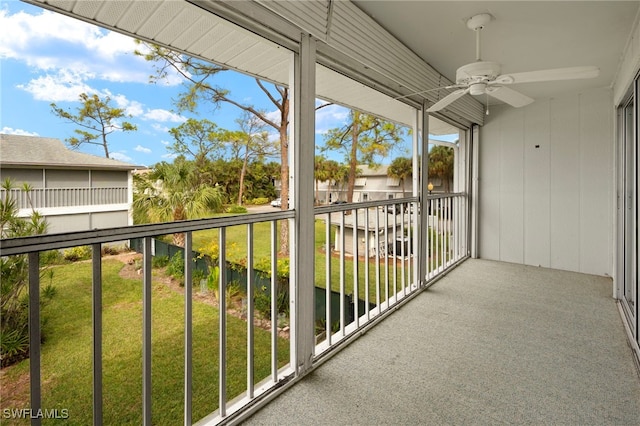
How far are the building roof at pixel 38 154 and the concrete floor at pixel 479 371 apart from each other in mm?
1393

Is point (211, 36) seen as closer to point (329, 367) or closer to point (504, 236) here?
Answer: point (329, 367)

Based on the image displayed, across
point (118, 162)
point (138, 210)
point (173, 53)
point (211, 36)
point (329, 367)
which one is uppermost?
point (211, 36)

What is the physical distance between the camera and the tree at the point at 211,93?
152cm

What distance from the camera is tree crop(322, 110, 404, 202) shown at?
3.23 meters

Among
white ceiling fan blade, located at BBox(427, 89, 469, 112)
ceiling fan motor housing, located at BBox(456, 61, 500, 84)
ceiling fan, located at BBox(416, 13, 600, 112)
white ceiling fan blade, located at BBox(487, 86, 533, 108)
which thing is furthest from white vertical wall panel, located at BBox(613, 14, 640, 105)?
white ceiling fan blade, located at BBox(427, 89, 469, 112)

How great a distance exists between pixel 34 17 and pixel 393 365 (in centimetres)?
239

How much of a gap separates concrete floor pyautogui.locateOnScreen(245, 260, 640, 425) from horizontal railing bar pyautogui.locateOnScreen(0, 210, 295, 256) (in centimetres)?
100

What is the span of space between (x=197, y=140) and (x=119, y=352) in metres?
1.10

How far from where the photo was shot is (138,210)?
1338mm

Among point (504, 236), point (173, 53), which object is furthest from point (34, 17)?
point (504, 236)

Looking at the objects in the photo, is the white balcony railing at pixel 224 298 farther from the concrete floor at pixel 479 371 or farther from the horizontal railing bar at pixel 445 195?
the concrete floor at pixel 479 371

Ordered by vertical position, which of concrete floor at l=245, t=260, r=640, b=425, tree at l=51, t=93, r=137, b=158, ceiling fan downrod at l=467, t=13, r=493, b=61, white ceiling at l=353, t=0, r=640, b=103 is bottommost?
concrete floor at l=245, t=260, r=640, b=425

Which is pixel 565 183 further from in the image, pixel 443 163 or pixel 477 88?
pixel 477 88

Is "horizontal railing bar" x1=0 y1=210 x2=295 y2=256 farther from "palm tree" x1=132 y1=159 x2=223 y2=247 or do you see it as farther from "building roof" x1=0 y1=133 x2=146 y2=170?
"building roof" x1=0 y1=133 x2=146 y2=170
